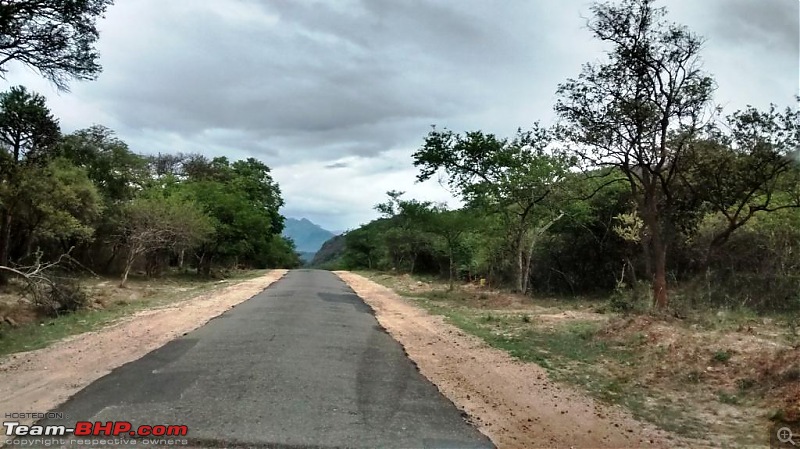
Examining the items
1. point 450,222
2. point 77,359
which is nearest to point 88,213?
point 450,222

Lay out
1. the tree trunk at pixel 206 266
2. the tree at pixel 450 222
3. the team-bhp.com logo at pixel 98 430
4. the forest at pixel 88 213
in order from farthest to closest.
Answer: the tree trunk at pixel 206 266
the tree at pixel 450 222
the forest at pixel 88 213
the team-bhp.com logo at pixel 98 430

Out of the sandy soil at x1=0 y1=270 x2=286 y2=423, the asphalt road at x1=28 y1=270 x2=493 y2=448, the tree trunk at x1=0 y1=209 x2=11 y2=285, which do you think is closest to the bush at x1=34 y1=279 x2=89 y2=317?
the sandy soil at x1=0 y1=270 x2=286 y2=423

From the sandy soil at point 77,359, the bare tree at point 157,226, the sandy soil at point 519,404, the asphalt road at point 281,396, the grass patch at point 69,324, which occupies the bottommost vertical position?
the grass patch at point 69,324

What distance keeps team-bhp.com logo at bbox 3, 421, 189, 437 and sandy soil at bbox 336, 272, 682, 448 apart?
9.92 feet

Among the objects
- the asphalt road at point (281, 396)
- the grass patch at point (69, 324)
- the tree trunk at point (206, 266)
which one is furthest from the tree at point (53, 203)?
the tree trunk at point (206, 266)

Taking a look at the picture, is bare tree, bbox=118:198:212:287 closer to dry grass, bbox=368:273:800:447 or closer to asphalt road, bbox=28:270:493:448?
asphalt road, bbox=28:270:493:448

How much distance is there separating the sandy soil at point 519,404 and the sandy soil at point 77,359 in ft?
14.9

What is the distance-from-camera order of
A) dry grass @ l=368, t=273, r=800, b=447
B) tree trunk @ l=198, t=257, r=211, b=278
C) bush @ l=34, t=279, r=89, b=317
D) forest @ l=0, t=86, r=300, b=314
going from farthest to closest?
tree trunk @ l=198, t=257, r=211, b=278 → forest @ l=0, t=86, r=300, b=314 → bush @ l=34, t=279, r=89, b=317 → dry grass @ l=368, t=273, r=800, b=447

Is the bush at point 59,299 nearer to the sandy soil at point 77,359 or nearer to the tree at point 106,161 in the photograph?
the sandy soil at point 77,359

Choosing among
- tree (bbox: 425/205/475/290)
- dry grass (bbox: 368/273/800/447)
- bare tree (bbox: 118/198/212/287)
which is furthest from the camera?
bare tree (bbox: 118/198/212/287)

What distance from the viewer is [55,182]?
20.7 m

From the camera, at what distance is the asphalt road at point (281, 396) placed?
5223mm

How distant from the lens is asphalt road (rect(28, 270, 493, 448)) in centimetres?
522

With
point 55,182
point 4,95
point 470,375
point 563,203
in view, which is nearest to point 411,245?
point 563,203
